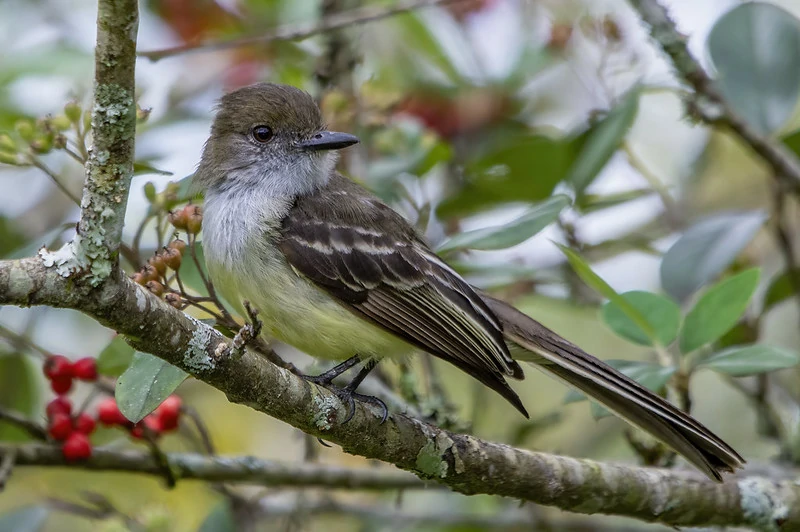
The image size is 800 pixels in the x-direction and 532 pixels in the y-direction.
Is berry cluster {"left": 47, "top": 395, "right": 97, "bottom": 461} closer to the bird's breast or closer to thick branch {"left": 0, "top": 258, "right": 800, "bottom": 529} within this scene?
the bird's breast

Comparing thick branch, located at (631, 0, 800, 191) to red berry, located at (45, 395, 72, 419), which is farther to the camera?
thick branch, located at (631, 0, 800, 191)

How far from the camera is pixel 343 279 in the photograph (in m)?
3.59

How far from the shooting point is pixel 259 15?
5.71m

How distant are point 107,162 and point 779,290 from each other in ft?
11.3

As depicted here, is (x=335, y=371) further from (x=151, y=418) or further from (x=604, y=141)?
(x=604, y=141)

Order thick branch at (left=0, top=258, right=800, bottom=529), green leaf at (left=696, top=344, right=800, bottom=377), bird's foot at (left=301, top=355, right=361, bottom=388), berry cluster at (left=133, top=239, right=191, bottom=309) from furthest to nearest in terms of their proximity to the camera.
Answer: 1. bird's foot at (left=301, top=355, right=361, bottom=388)
2. green leaf at (left=696, top=344, right=800, bottom=377)
3. berry cluster at (left=133, top=239, right=191, bottom=309)
4. thick branch at (left=0, top=258, right=800, bottom=529)

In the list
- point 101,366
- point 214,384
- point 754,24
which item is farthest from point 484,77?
point 214,384

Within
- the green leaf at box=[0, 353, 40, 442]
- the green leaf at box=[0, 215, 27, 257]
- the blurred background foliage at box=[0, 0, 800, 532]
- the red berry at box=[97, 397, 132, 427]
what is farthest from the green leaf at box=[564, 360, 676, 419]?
the green leaf at box=[0, 215, 27, 257]

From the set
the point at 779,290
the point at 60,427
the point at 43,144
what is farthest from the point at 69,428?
the point at 779,290

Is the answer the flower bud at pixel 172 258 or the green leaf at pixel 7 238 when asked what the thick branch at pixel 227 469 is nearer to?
the flower bud at pixel 172 258

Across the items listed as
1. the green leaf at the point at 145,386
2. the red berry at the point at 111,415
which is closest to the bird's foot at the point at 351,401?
the green leaf at the point at 145,386

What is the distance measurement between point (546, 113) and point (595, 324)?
187 centimetres

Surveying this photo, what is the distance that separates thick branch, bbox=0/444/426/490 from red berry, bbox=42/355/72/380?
10.5 inches

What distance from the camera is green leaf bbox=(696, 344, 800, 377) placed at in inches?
129
